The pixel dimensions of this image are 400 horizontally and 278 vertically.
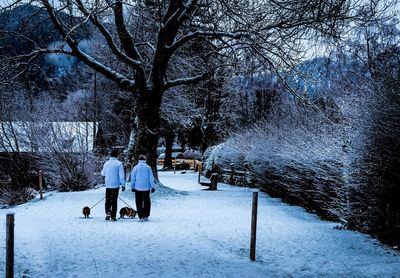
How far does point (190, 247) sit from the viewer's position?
9359 millimetres

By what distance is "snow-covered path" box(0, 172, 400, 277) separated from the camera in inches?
298

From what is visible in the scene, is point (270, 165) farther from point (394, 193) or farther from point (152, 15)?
point (394, 193)

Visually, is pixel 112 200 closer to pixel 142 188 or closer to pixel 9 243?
pixel 142 188

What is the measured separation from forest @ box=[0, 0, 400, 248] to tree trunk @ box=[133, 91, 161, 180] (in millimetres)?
50

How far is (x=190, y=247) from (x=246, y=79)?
16.2 m

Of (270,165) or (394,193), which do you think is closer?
(394,193)

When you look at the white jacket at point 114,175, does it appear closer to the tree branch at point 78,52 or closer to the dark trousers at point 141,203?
the dark trousers at point 141,203

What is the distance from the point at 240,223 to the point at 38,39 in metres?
12.4

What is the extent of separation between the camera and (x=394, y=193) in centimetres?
958

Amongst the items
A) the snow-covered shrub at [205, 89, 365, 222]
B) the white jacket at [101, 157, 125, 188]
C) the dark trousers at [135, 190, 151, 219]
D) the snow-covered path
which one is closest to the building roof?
the snow-covered shrub at [205, 89, 365, 222]

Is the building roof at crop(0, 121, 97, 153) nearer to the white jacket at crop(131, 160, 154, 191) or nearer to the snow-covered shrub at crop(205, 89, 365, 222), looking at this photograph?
the snow-covered shrub at crop(205, 89, 365, 222)

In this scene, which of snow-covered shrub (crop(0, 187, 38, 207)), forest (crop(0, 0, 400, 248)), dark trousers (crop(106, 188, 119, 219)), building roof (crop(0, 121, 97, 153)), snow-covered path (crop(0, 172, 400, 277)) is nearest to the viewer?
snow-covered path (crop(0, 172, 400, 277))

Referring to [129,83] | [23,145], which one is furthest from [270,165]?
[23,145]

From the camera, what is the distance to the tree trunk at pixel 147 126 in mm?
20109
